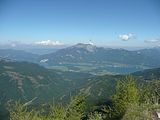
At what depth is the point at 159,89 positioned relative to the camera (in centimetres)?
9669

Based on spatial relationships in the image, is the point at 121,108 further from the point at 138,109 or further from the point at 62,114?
the point at 138,109

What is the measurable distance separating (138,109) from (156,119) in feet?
11.6

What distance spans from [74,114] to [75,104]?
5360 millimetres

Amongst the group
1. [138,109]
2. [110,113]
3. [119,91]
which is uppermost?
[138,109]

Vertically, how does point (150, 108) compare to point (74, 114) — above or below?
above

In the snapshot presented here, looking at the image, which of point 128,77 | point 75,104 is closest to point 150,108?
point 75,104

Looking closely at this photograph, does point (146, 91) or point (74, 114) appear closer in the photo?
point (74, 114)

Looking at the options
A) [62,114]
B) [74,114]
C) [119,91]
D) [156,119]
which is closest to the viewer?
[156,119]

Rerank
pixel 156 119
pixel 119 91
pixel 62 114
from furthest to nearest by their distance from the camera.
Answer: pixel 119 91 < pixel 62 114 < pixel 156 119

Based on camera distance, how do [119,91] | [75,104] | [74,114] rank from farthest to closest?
1. [119,91]
2. [75,104]
3. [74,114]

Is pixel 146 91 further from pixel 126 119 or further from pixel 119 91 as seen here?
pixel 126 119

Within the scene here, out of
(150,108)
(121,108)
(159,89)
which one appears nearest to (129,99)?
(121,108)

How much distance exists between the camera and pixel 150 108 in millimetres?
53000

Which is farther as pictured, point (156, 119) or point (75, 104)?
point (75, 104)
